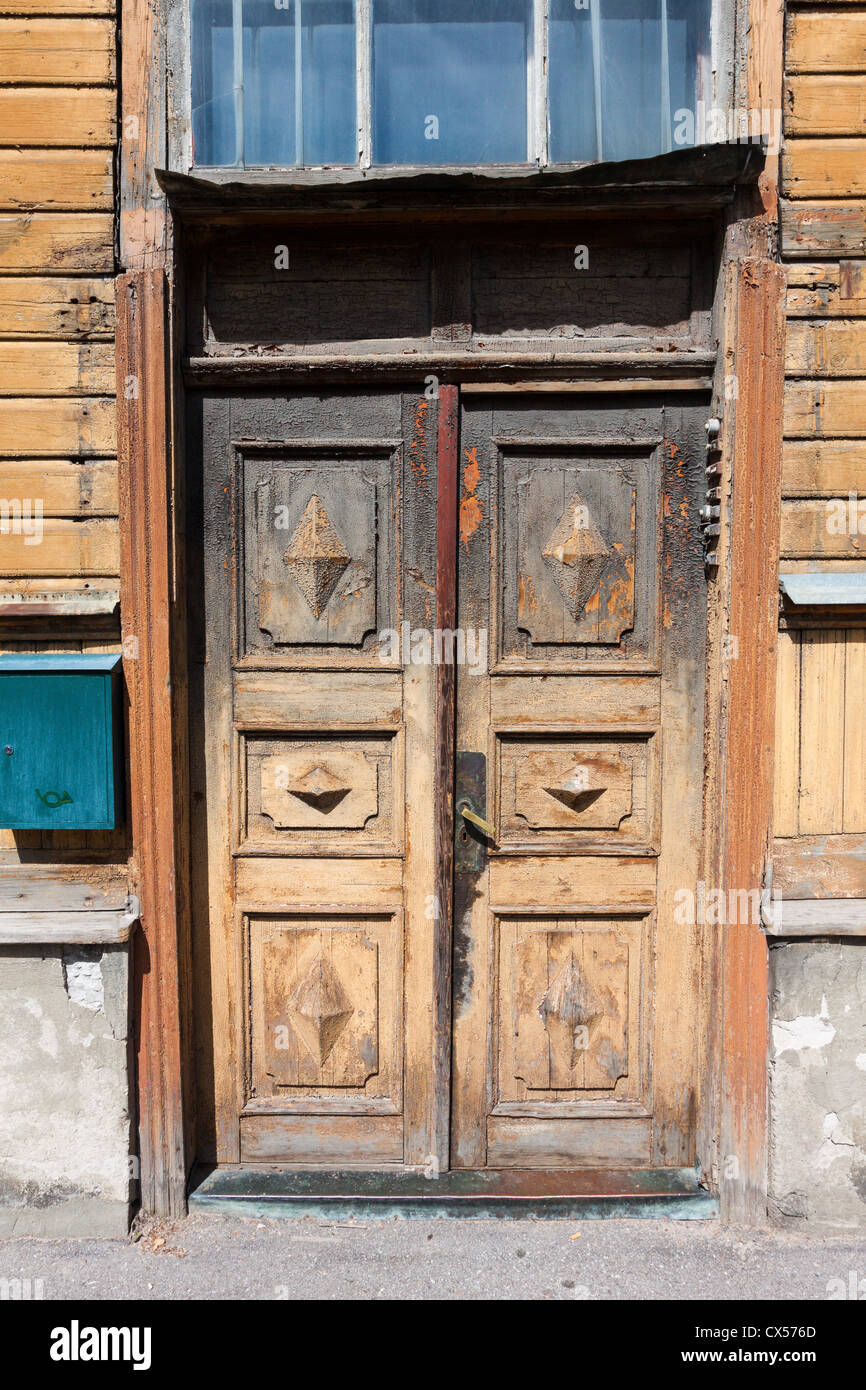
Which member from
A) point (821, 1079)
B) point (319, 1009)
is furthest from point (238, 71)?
point (821, 1079)

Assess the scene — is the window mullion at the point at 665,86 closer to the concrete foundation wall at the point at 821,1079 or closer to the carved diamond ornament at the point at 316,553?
the carved diamond ornament at the point at 316,553

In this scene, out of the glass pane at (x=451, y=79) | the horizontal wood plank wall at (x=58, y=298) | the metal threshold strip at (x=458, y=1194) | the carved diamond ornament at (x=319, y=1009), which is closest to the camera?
the horizontal wood plank wall at (x=58, y=298)

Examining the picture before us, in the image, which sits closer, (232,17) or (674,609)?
(232,17)

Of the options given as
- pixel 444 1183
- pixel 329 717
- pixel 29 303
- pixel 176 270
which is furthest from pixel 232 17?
pixel 444 1183

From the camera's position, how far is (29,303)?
2.59 metres

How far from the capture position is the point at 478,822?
280cm

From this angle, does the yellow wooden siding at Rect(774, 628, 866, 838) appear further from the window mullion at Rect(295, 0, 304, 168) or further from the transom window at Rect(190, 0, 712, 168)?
the window mullion at Rect(295, 0, 304, 168)

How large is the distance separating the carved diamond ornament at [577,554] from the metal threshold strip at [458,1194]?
6.21ft

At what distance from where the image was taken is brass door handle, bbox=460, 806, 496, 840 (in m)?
2.81

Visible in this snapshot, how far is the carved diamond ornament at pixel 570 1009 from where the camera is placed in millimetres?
2869

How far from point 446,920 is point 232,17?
287cm

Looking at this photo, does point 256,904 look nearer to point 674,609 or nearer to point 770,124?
point 674,609

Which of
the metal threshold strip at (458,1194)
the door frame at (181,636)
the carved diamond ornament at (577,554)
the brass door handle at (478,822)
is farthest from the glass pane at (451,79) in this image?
the metal threshold strip at (458,1194)

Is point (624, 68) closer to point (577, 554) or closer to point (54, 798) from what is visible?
point (577, 554)
